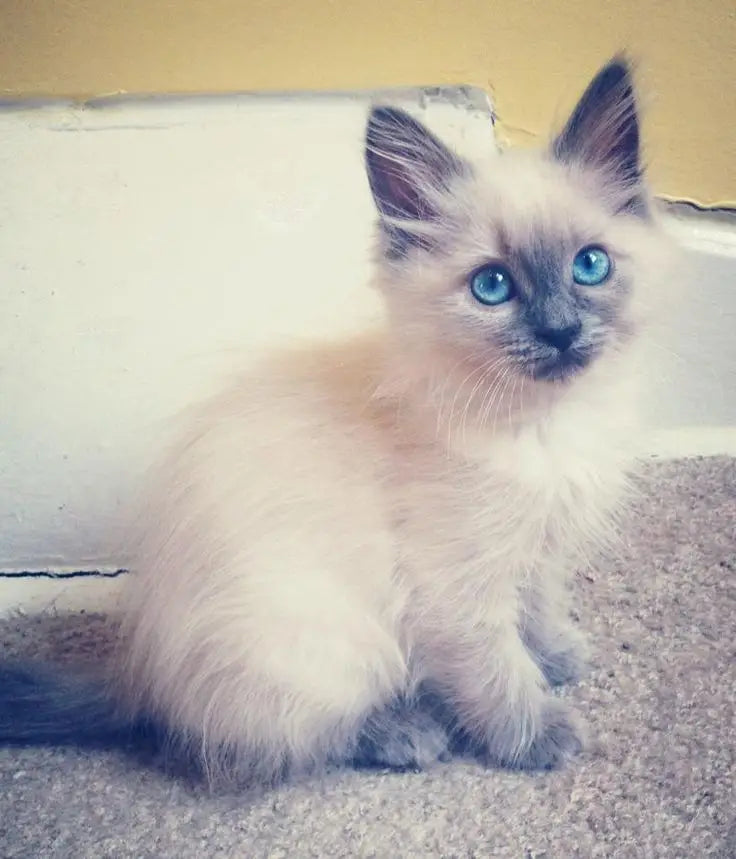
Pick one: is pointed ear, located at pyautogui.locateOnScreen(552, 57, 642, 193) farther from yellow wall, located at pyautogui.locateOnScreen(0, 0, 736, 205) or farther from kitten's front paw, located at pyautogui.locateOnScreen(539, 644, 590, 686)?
kitten's front paw, located at pyautogui.locateOnScreen(539, 644, 590, 686)

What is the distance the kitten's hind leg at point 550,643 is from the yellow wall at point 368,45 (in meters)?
0.62

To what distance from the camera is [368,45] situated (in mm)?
1192

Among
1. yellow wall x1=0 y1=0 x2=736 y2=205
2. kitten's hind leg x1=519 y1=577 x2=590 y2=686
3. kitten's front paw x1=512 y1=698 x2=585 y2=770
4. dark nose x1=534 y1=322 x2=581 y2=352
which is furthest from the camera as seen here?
yellow wall x1=0 y1=0 x2=736 y2=205

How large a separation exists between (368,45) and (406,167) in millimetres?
435

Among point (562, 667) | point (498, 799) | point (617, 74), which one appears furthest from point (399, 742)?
point (617, 74)

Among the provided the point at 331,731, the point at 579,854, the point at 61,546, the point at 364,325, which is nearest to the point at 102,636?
the point at 61,546

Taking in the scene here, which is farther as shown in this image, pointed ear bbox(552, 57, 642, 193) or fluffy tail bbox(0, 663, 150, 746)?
fluffy tail bbox(0, 663, 150, 746)

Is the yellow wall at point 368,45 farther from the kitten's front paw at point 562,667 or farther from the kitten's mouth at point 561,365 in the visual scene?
the kitten's front paw at point 562,667

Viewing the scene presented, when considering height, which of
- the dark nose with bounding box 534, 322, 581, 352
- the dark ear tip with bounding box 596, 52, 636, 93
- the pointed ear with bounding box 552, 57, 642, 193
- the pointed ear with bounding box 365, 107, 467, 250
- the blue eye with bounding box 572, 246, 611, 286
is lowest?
the dark nose with bounding box 534, 322, 581, 352

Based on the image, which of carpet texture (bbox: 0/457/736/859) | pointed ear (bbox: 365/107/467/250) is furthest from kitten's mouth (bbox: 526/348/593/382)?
carpet texture (bbox: 0/457/736/859)

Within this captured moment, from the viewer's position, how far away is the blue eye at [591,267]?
82cm

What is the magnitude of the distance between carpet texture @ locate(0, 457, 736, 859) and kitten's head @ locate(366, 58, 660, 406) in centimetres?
37

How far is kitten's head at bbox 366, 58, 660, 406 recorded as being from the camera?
2.62ft

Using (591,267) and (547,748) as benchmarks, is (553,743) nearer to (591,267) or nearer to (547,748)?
(547,748)
